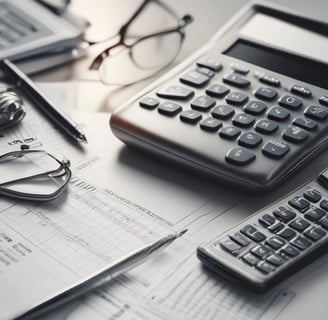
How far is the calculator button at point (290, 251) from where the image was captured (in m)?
0.39

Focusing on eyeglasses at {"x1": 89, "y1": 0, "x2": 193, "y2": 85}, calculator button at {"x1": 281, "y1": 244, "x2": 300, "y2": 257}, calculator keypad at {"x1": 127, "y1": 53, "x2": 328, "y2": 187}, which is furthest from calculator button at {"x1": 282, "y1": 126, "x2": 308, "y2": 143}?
eyeglasses at {"x1": 89, "y1": 0, "x2": 193, "y2": 85}

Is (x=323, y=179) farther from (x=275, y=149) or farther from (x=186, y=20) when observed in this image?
(x=186, y=20)

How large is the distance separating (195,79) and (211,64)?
0.03m

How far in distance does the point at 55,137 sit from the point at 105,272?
18 centimetres

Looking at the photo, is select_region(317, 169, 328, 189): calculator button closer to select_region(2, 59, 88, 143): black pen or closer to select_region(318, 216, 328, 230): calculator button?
select_region(318, 216, 328, 230): calculator button

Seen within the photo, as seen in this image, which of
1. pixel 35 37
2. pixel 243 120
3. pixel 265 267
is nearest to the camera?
pixel 265 267

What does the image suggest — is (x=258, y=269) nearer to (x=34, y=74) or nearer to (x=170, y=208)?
(x=170, y=208)

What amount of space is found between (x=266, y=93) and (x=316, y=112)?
45 millimetres

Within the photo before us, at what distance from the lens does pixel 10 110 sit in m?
0.54

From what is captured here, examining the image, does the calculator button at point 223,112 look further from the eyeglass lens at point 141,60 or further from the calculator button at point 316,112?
the eyeglass lens at point 141,60

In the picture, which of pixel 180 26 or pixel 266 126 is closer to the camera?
pixel 266 126

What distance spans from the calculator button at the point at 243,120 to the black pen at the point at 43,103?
0.42 ft

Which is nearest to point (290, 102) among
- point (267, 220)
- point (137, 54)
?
point (267, 220)

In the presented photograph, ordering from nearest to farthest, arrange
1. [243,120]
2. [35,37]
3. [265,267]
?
1. [265,267]
2. [243,120]
3. [35,37]
